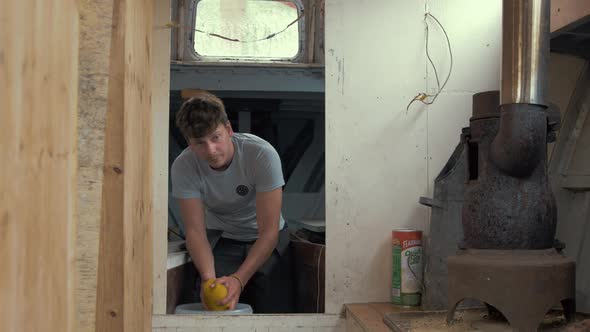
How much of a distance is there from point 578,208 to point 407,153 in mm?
606

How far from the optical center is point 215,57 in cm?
369

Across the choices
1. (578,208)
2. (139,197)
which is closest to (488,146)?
(578,208)

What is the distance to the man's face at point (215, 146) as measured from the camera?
8.06 feet

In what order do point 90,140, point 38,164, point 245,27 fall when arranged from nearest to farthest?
point 38,164, point 90,140, point 245,27

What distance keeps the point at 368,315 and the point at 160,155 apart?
93 centimetres

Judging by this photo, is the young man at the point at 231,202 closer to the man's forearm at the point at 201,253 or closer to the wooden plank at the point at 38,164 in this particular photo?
the man's forearm at the point at 201,253

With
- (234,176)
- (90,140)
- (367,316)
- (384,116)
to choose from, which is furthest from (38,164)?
(234,176)

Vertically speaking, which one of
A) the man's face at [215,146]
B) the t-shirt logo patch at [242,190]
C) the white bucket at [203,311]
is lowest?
the white bucket at [203,311]

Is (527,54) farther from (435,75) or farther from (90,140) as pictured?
(90,140)

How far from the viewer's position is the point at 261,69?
3.92 meters

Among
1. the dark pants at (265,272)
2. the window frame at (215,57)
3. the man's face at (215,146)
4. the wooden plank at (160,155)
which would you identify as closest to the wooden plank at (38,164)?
the wooden plank at (160,155)

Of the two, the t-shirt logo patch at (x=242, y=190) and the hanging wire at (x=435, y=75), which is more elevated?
the hanging wire at (x=435, y=75)

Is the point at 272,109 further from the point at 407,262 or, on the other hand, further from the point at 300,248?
the point at 407,262

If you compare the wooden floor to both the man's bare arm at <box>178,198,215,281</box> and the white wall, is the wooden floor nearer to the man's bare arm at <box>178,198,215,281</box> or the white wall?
the white wall
